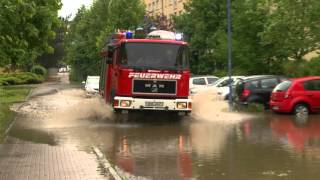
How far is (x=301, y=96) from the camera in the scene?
2280 cm

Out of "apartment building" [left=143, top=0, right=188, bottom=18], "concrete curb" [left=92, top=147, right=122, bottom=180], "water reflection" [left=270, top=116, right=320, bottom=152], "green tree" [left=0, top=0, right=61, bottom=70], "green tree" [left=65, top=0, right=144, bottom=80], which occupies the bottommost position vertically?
"concrete curb" [left=92, top=147, right=122, bottom=180]

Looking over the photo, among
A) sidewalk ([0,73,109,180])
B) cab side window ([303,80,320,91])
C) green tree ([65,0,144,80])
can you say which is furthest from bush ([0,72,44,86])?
sidewalk ([0,73,109,180])

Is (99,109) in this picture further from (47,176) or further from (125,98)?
(47,176)

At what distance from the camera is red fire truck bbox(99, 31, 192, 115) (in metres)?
19.4

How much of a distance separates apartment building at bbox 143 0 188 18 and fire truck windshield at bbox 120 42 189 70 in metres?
56.4

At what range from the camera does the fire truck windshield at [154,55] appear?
19438mm

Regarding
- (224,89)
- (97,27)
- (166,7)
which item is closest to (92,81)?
(224,89)

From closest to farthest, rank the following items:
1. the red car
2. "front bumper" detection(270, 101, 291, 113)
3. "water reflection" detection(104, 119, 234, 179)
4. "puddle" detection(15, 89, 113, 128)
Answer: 1. "water reflection" detection(104, 119, 234, 179)
2. "puddle" detection(15, 89, 113, 128)
3. the red car
4. "front bumper" detection(270, 101, 291, 113)

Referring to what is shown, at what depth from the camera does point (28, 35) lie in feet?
A: 68.8

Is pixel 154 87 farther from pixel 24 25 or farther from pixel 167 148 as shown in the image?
pixel 167 148

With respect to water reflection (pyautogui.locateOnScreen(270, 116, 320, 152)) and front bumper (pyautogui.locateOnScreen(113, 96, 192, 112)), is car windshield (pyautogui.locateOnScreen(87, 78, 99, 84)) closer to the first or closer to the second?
water reflection (pyautogui.locateOnScreen(270, 116, 320, 152))

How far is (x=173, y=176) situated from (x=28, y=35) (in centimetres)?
1205

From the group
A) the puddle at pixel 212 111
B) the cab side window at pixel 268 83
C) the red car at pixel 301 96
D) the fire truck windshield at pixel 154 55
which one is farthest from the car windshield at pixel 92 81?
the fire truck windshield at pixel 154 55

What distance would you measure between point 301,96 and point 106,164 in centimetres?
1297
